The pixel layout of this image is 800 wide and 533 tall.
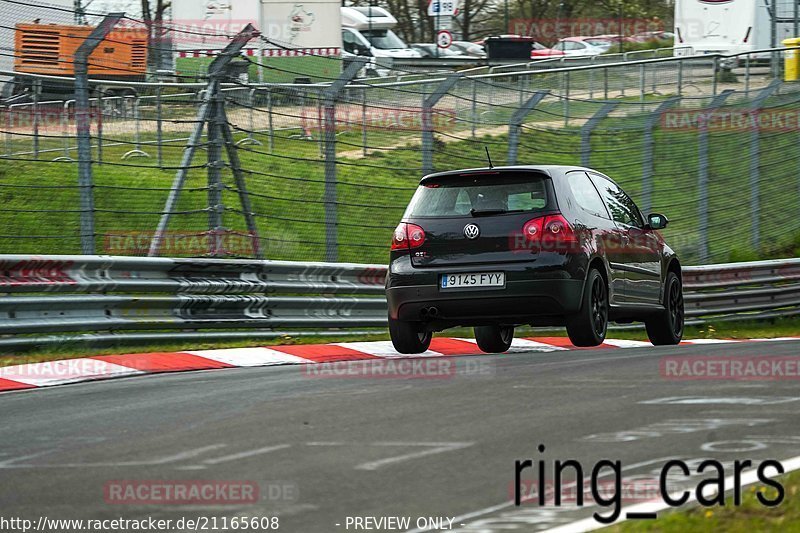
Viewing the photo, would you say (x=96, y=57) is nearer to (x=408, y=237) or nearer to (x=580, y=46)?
(x=408, y=237)

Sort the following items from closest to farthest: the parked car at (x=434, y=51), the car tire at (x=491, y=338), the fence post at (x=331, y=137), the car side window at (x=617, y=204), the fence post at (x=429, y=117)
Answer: the car side window at (x=617, y=204)
the car tire at (x=491, y=338)
the fence post at (x=331, y=137)
the fence post at (x=429, y=117)
the parked car at (x=434, y=51)

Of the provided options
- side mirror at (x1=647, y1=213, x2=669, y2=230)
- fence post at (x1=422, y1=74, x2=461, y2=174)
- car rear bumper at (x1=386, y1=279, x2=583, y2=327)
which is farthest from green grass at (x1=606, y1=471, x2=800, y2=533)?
fence post at (x1=422, y1=74, x2=461, y2=174)

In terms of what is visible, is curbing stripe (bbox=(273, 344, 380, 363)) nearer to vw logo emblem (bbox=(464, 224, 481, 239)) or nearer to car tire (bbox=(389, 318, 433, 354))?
car tire (bbox=(389, 318, 433, 354))

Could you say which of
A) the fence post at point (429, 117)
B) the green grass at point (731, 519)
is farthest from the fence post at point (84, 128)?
the green grass at point (731, 519)

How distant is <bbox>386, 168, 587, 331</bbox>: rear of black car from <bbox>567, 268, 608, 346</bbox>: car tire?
0.36 feet

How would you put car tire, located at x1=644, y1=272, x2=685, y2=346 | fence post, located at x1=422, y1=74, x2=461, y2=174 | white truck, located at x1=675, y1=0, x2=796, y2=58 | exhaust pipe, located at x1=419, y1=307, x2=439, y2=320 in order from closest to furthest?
exhaust pipe, located at x1=419, y1=307, x2=439, y2=320, car tire, located at x1=644, y1=272, x2=685, y2=346, fence post, located at x1=422, y1=74, x2=461, y2=174, white truck, located at x1=675, y1=0, x2=796, y2=58

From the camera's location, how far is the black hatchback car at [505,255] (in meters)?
10.5

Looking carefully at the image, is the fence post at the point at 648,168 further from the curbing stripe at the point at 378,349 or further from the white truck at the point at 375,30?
the white truck at the point at 375,30

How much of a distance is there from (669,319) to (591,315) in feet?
9.04

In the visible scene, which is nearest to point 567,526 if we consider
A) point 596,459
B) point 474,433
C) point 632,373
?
Result: point 596,459

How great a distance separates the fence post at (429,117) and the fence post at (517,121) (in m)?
1.04

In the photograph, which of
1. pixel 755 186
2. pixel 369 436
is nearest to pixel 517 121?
pixel 755 186

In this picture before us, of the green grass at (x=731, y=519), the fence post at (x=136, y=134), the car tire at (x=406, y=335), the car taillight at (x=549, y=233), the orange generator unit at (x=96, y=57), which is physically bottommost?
the car tire at (x=406, y=335)

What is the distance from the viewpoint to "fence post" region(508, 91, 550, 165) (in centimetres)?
1577
